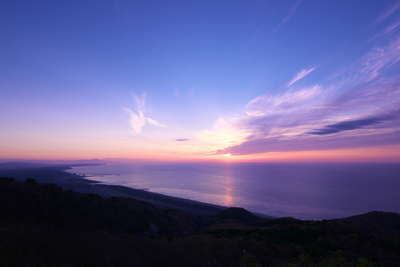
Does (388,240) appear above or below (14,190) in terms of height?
below

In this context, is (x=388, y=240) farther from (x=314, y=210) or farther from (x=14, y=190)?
(x=314, y=210)

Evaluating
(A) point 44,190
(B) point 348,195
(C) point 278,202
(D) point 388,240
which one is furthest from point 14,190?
(B) point 348,195

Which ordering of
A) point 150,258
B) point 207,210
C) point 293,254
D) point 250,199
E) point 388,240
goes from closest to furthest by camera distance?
point 150,258
point 293,254
point 388,240
point 207,210
point 250,199

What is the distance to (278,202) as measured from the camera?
88750 millimetres

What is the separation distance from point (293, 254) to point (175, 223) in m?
20.6

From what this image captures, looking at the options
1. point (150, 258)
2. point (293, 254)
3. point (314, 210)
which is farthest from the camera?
point (314, 210)

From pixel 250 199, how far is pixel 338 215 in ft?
104

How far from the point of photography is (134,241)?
14180 mm

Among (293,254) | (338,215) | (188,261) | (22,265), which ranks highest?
(22,265)

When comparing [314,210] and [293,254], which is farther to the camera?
[314,210]

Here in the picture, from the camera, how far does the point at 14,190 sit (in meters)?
22.8

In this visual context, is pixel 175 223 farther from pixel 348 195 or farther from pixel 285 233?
pixel 348 195

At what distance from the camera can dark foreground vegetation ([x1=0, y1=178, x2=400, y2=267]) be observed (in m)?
9.32

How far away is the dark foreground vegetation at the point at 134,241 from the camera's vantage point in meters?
9.32
